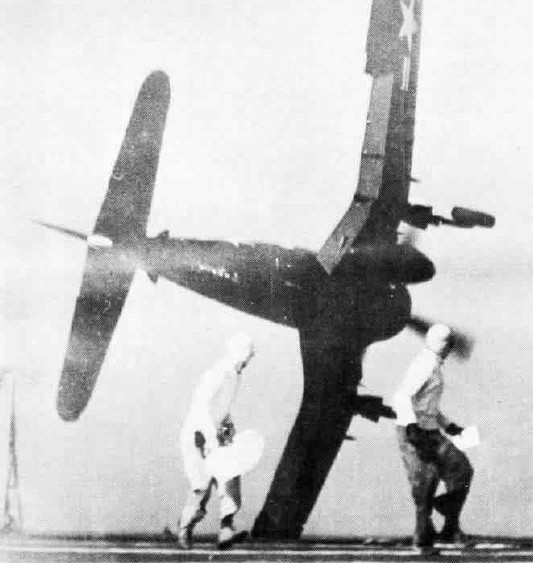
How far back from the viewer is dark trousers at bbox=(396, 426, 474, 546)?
525 cm

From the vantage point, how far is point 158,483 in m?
5.49

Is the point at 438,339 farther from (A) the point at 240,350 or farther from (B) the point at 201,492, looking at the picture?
(B) the point at 201,492

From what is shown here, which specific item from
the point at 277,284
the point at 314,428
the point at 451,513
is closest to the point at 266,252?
the point at 277,284

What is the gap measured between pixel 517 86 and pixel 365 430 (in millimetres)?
2327

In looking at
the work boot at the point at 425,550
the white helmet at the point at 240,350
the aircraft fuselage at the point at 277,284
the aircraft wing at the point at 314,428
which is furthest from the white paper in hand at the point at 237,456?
the work boot at the point at 425,550

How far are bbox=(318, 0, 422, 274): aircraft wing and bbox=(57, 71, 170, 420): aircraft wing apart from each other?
1.20 m

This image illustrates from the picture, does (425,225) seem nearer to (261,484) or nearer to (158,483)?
(261,484)

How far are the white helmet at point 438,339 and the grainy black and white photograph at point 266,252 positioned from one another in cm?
17

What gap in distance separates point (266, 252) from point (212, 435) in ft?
3.94

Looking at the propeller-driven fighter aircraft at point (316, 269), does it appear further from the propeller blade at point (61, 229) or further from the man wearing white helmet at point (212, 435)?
the man wearing white helmet at point (212, 435)

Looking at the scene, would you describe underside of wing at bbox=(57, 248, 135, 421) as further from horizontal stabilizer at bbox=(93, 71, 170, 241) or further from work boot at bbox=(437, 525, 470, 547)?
work boot at bbox=(437, 525, 470, 547)

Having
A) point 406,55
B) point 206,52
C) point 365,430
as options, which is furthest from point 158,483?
point 406,55

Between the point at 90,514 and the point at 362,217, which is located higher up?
the point at 362,217

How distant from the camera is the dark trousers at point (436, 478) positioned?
525 cm
